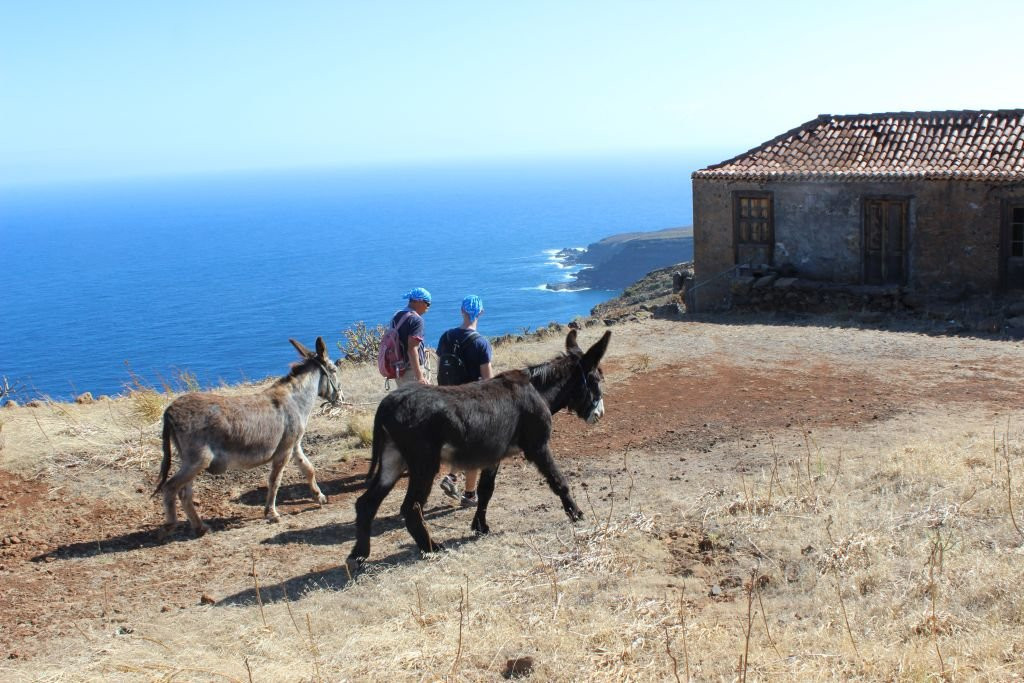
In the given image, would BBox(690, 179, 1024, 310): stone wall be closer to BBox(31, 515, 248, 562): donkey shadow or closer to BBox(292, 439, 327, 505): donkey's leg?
BBox(292, 439, 327, 505): donkey's leg

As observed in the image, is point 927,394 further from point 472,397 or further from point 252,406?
point 252,406

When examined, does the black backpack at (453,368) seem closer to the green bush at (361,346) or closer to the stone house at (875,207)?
the green bush at (361,346)

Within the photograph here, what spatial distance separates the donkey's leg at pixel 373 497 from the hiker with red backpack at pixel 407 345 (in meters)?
1.84

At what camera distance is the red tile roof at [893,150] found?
2003 centimetres

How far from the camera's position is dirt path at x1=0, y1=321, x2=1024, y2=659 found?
25.5ft

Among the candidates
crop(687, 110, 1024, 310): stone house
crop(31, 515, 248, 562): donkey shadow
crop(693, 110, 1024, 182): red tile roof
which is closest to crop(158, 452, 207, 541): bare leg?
crop(31, 515, 248, 562): donkey shadow

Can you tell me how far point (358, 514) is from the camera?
305 inches

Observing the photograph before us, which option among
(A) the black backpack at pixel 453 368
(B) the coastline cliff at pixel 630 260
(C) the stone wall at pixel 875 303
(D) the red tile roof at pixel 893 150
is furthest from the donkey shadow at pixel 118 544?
(B) the coastline cliff at pixel 630 260

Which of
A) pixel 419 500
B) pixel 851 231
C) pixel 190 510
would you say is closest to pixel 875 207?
pixel 851 231

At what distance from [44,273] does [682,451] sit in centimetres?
14519

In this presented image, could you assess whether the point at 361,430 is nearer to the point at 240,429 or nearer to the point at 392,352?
the point at 392,352

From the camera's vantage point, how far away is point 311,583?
753 centimetres

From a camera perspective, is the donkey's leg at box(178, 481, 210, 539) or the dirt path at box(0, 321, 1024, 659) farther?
the donkey's leg at box(178, 481, 210, 539)

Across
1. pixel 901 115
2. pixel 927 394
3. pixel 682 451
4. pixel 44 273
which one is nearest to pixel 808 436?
pixel 682 451
